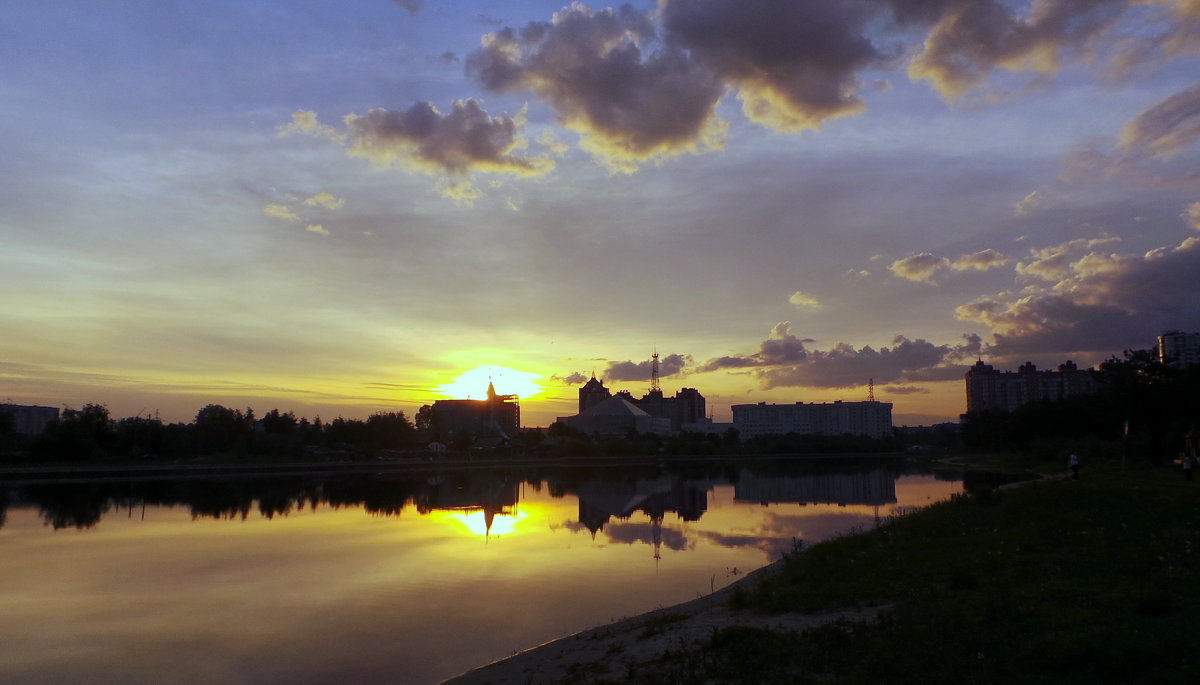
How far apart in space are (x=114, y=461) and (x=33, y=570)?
64387 millimetres

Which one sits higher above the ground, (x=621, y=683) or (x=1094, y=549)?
(x=1094, y=549)

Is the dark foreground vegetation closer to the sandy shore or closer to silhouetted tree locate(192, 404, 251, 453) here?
silhouetted tree locate(192, 404, 251, 453)

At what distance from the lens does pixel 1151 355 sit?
45.9m

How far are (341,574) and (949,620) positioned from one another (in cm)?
1577

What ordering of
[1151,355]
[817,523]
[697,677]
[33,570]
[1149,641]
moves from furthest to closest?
[1151,355], [817,523], [33,570], [697,677], [1149,641]

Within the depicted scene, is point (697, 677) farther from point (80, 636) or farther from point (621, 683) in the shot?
point (80, 636)

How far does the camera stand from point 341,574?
21.0 m

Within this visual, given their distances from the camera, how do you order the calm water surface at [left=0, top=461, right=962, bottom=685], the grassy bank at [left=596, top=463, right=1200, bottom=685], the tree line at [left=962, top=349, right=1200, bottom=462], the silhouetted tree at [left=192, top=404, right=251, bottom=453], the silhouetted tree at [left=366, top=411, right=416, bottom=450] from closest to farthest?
the grassy bank at [left=596, top=463, right=1200, bottom=685]
the calm water surface at [left=0, top=461, right=962, bottom=685]
the tree line at [left=962, top=349, right=1200, bottom=462]
the silhouetted tree at [left=192, top=404, right=251, bottom=453]
the silhouetted tree at [left=366, top=411, right=416, bottom=450]

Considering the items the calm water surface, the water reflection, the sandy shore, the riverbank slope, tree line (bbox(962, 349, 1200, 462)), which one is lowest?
the water reflection

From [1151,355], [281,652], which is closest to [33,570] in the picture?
[281,652]

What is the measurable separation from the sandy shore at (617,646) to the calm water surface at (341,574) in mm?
925

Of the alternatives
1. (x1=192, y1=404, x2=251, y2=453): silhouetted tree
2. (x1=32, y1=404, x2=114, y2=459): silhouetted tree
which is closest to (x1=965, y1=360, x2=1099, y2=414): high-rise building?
(x1=192, y1=404, x2=251, y2=453): silhouetted tree

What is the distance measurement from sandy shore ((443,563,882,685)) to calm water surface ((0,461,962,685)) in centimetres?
92

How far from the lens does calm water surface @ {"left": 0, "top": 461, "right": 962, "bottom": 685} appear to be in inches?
520
